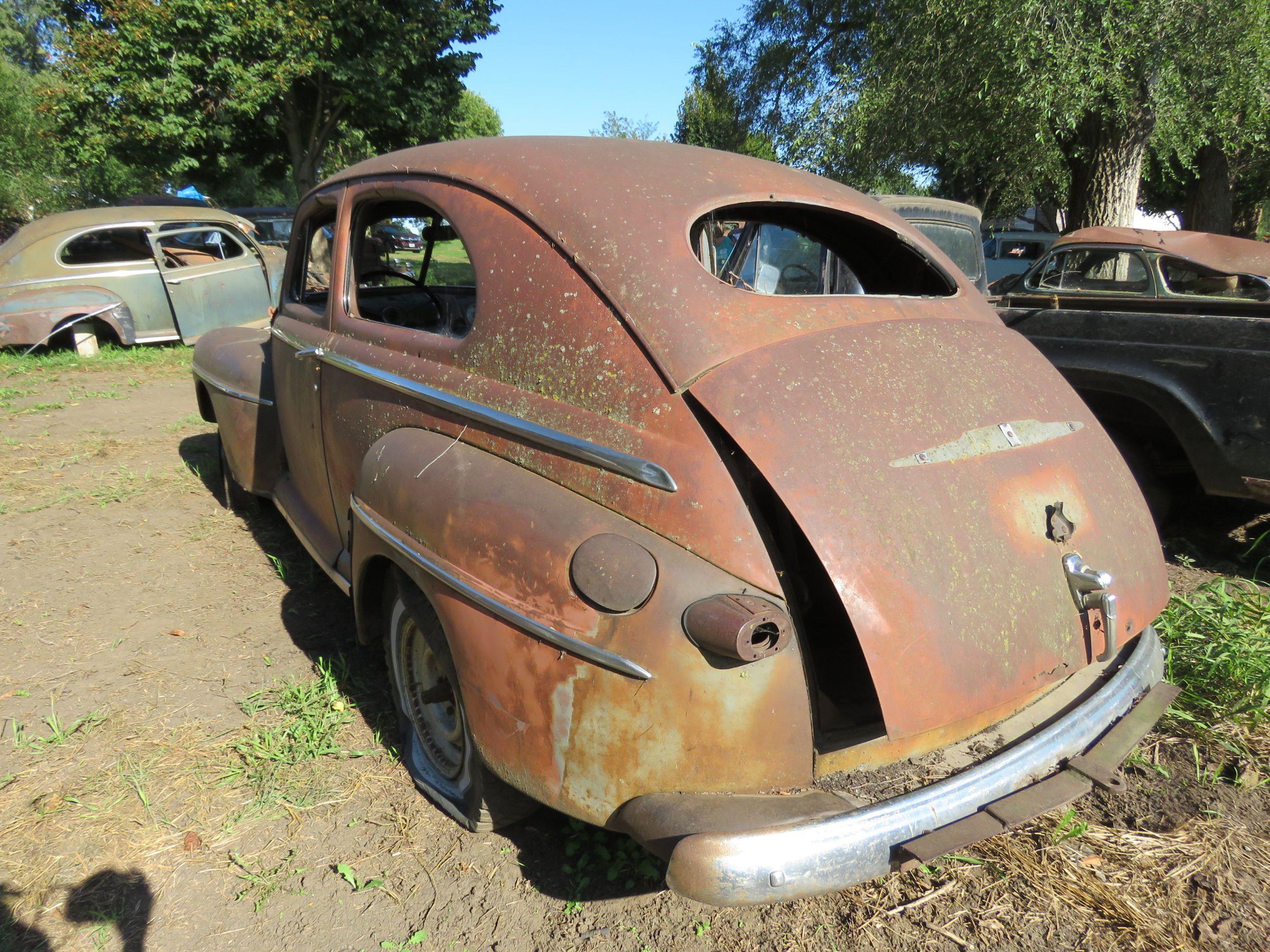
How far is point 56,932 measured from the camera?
78.5 inches

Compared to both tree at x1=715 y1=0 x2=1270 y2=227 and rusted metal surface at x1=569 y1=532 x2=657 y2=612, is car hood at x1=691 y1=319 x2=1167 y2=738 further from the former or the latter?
tree at x1=715 y1=0 x2=1270 y2=227

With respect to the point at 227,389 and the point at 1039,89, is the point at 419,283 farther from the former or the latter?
the point at 1039,89

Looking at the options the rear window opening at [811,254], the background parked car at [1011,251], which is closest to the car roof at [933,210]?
the rear window opening at [811,254]

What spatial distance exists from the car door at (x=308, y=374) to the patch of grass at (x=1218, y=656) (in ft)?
9.88

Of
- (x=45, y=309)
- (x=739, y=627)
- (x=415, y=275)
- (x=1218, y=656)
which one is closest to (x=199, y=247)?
(x=45, y=309)

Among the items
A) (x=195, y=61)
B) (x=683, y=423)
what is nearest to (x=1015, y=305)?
(x=683, y=423)

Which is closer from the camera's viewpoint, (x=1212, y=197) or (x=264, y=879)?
(x=264, y=879)

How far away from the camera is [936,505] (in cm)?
179

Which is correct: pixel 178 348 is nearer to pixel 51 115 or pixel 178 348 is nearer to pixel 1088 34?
pixel 51 115

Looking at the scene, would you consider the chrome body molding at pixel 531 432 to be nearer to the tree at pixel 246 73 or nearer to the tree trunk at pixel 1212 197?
the tree at pixel 246 73

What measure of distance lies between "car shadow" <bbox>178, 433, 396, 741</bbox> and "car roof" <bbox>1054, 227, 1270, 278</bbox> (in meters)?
7.35

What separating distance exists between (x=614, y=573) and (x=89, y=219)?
9751 millimetres

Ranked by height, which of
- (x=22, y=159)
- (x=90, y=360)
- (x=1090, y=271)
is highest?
(x=22, y=159)

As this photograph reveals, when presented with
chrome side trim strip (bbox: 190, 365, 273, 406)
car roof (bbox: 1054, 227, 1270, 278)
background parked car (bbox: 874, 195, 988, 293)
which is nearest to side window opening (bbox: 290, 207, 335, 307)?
chrome side trim strip (bbox: 190, 365, 273, 406)
